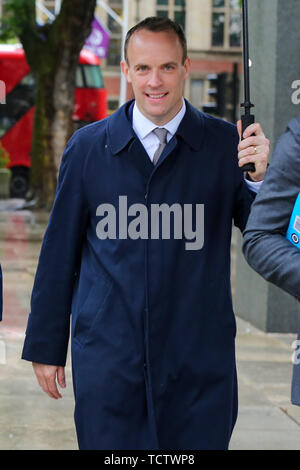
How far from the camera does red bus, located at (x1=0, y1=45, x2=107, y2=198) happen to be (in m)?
30.9

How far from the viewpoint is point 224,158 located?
11.2 ft

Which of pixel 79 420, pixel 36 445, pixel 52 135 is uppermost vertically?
pixel 79 420

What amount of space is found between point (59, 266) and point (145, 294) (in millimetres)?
345

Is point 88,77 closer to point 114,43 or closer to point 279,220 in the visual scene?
point 114,43

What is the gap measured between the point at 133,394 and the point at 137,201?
2.00 feet

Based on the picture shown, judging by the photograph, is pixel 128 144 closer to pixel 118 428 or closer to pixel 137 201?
pixel 137 201

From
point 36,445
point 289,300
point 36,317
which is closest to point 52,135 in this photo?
point 289,300

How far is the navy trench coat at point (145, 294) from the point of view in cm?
326

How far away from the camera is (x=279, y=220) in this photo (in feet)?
8.13

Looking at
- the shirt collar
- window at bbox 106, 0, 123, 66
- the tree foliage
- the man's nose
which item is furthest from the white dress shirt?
window at bbox 106, 0, 123, 66

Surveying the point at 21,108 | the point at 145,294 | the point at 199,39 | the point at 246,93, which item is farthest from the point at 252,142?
the point at 199,39
